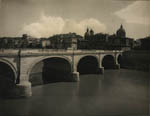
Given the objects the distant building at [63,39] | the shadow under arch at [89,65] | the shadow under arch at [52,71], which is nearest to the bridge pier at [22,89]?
the distant building at [63,39]

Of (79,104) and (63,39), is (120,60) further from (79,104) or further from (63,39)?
(79,104)

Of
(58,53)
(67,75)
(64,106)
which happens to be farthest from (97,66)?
(64,106)

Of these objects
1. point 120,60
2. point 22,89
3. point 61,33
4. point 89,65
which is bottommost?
point 22,89

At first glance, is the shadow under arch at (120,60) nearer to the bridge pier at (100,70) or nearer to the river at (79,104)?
the bridge pier at (100,70)

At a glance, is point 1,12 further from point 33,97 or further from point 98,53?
point 98,53

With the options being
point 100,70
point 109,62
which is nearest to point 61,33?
point 100,70
